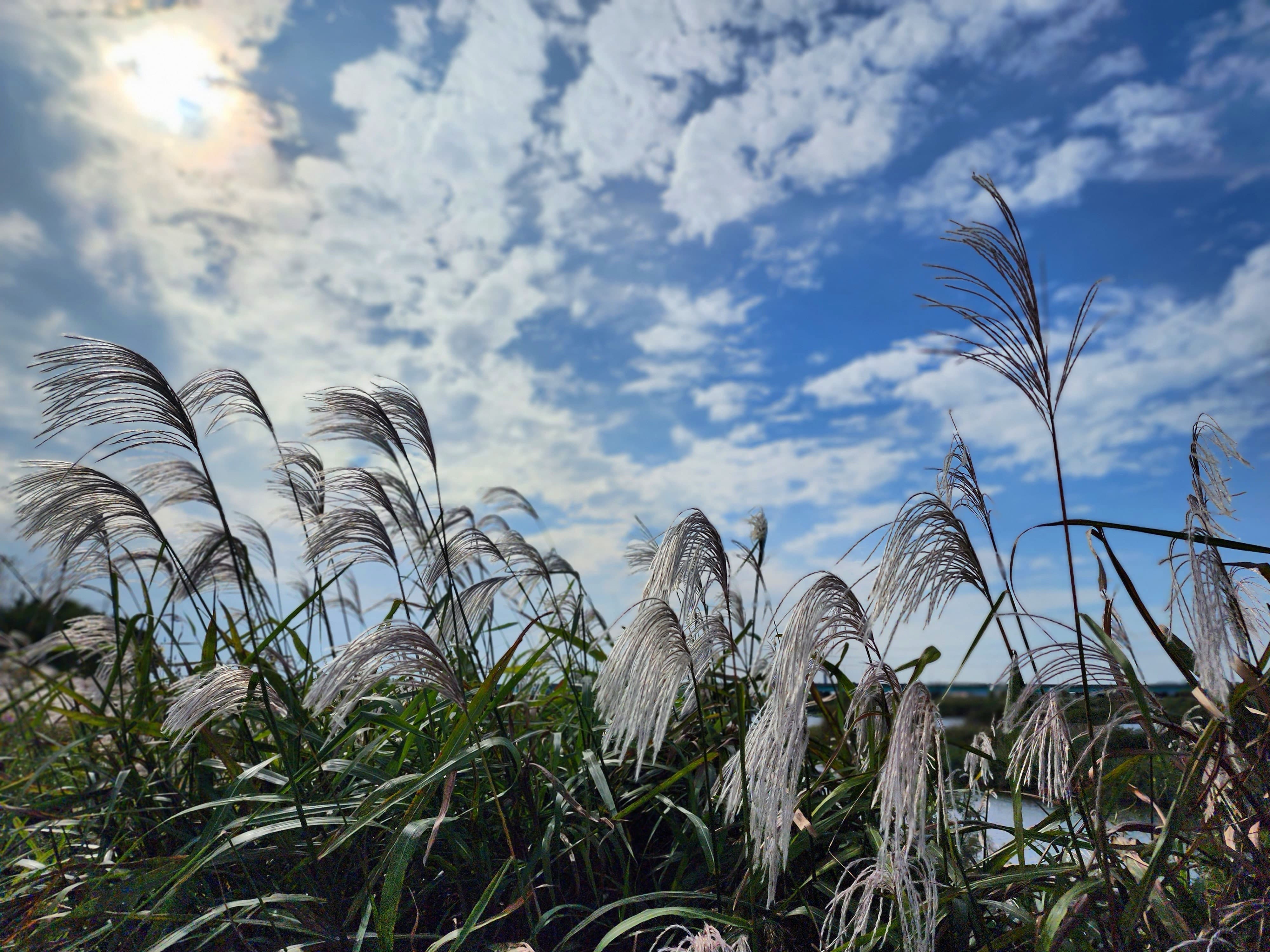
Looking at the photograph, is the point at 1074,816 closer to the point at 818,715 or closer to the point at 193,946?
the point at 818,715

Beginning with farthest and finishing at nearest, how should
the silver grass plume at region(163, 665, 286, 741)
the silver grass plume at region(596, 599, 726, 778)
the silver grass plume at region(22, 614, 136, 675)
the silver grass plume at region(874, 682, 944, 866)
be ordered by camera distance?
the silver grass plume at region(22, 614, 136, 675)
the silver grass plume at region(163, 665, 286, 741)
the silver grass plume at region(596, 599, 726, 778)
the silver grass plume at region(874, 682, 944, 866)

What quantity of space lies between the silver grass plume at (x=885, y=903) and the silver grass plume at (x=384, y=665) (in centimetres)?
111

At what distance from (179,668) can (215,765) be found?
127 centimetres

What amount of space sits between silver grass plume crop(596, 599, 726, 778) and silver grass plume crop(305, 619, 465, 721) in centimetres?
46

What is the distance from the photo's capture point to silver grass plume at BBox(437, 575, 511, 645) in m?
2.49

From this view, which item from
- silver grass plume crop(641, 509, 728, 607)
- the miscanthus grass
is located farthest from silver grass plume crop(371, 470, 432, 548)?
silver grass plume crop(641, 509, 728, 607)

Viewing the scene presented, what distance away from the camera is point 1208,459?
6.20 feet

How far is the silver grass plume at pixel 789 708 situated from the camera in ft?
4.94

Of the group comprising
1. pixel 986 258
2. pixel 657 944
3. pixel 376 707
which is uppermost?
pixel 986 258

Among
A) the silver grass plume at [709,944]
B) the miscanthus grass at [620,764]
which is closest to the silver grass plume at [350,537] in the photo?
the miscanthus grass at [620,764]

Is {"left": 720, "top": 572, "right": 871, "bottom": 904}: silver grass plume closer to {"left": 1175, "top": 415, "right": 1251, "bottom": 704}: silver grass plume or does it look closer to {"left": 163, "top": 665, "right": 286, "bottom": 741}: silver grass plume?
{"left": 1175, "top": 415, "right": 1251, "bottom": 704}: silver grass plume

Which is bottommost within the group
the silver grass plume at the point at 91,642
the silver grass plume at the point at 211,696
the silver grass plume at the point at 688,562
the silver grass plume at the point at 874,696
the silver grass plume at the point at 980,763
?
the silver grass plume at the point at 980,763

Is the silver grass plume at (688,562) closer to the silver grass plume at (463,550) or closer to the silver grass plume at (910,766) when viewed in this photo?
the silver grass plume at (910,766)

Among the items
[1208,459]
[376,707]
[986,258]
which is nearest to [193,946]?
[376,707]
